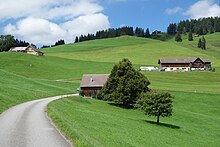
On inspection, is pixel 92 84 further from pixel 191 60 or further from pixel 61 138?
pixel 191 60

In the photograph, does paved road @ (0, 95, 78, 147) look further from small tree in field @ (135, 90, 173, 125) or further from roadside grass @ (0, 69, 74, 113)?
small tree in field @ (135, 90, 173, 125)

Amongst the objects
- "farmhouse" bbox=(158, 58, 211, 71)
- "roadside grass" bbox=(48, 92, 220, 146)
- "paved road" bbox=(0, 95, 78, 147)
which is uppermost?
"farmhouse" bbox=(158, 58, 211, 71)

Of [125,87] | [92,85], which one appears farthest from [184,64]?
[125,87]

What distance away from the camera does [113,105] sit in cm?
6312

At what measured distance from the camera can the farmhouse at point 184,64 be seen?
14338 cm

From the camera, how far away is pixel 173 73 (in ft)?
381

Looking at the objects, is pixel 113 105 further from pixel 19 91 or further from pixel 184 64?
pixel 184 64

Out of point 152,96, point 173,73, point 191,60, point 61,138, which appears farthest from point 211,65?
point 61,138

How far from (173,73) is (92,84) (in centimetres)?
4506

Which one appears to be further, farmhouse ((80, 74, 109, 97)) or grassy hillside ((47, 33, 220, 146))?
farmhouse ((80, 74, 109, 97))

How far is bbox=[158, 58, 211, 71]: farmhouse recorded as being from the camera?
14338 centimetres

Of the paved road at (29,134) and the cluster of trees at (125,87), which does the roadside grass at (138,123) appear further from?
the cluster of trees at (125,87)

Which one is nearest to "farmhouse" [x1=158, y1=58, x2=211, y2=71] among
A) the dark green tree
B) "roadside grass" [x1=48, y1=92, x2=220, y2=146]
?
"roadside grass" [x1=48, y1=92, x2=220, y2=146]

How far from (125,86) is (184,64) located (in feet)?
283
